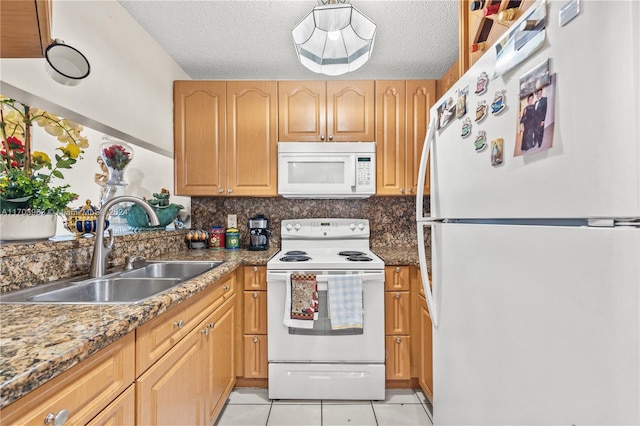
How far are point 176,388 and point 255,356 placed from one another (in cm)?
91

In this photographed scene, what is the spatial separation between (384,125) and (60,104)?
1.99 metres

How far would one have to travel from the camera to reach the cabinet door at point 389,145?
236 centimetres

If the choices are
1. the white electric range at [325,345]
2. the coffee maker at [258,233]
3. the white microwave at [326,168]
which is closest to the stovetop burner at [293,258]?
the white electric range at [325,345]

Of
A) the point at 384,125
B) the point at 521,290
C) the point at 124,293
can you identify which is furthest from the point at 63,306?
the point at 384,125

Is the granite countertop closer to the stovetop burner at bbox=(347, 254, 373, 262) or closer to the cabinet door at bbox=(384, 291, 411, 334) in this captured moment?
the stovetop burner at bbox=(347, 254, 373, 262)

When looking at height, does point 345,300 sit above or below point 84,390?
below

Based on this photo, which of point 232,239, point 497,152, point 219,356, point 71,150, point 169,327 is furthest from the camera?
point 232,239

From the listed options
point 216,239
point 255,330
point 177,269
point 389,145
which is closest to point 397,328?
point 255,330

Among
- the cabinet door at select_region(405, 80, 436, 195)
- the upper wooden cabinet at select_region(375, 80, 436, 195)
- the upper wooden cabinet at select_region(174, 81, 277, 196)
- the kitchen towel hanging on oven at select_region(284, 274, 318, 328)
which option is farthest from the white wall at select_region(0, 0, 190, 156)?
the cabinet door at select_region(405, 80, 436, 195)

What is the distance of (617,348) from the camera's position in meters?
0.50

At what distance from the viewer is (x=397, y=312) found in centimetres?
200

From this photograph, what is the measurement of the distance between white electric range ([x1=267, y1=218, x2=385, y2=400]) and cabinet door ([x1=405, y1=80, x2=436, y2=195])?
0.85 meters

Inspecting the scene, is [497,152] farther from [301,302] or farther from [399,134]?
[399,134]

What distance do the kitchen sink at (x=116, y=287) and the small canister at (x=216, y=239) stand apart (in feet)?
2.22
